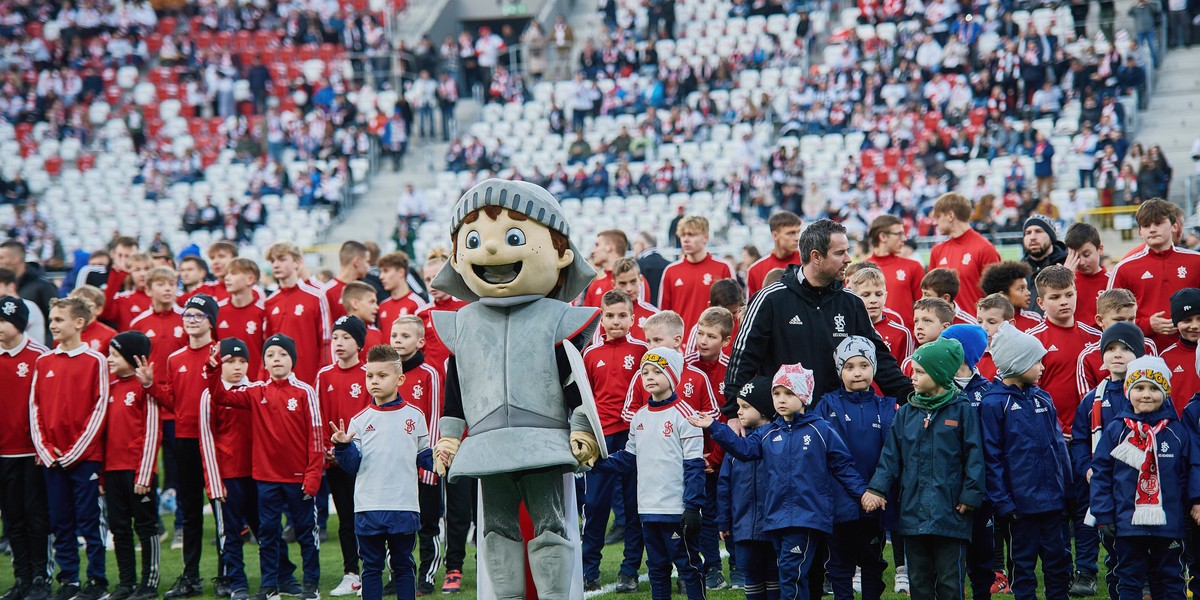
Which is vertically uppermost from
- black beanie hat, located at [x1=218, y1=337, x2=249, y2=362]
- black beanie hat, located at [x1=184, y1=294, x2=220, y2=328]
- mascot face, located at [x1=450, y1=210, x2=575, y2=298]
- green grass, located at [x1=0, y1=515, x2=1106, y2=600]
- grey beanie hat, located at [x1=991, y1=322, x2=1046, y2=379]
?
mascot face, located at [x1=450, y1=210, x2=575, y2=298]

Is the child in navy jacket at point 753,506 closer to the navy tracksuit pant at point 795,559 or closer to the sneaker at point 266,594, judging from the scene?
the navy tracksuit pant at point 795,559

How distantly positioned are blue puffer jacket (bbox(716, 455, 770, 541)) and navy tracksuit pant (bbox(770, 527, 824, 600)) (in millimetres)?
112

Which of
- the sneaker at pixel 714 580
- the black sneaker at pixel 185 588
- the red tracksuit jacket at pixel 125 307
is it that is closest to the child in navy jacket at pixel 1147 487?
the sneaker at pixel 714 580

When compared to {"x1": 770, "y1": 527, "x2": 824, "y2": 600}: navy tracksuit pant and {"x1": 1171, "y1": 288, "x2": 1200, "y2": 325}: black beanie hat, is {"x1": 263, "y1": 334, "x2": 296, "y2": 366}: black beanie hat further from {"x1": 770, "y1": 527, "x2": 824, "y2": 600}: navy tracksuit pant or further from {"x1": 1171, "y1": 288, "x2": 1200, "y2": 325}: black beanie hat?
{"x1": 1171, "y1": 288, "x2": 1200, "y2": 325}: black beanie hat

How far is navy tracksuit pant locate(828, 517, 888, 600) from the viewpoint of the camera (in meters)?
6.43

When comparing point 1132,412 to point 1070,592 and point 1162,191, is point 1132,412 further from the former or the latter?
point 1162,191

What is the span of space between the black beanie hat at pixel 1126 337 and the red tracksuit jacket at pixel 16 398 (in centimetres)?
639

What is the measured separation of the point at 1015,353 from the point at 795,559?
5.06ft

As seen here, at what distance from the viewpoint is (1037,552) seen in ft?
20.9

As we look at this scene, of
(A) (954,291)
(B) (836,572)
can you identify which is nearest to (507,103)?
(A) (954,291)

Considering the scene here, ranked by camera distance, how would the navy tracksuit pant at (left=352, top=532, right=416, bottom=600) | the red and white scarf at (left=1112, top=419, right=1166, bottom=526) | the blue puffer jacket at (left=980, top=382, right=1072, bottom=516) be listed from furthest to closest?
the navy tracksuit pant at (left=352, top=532, right=416, bottom=600), the blue puffer jacket at (left=980, top=382, right=1072, bottom=516), the red and white scarf at (left=1112, top=419, right=1166, bottom=526)

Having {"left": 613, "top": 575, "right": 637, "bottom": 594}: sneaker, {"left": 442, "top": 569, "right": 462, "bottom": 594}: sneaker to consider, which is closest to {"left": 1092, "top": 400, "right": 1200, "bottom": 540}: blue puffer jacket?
{"left": 613, "top": 575, "right": 637, "bottom": 594}: sneaker

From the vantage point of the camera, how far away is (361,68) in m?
27.9

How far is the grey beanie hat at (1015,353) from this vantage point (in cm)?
647
